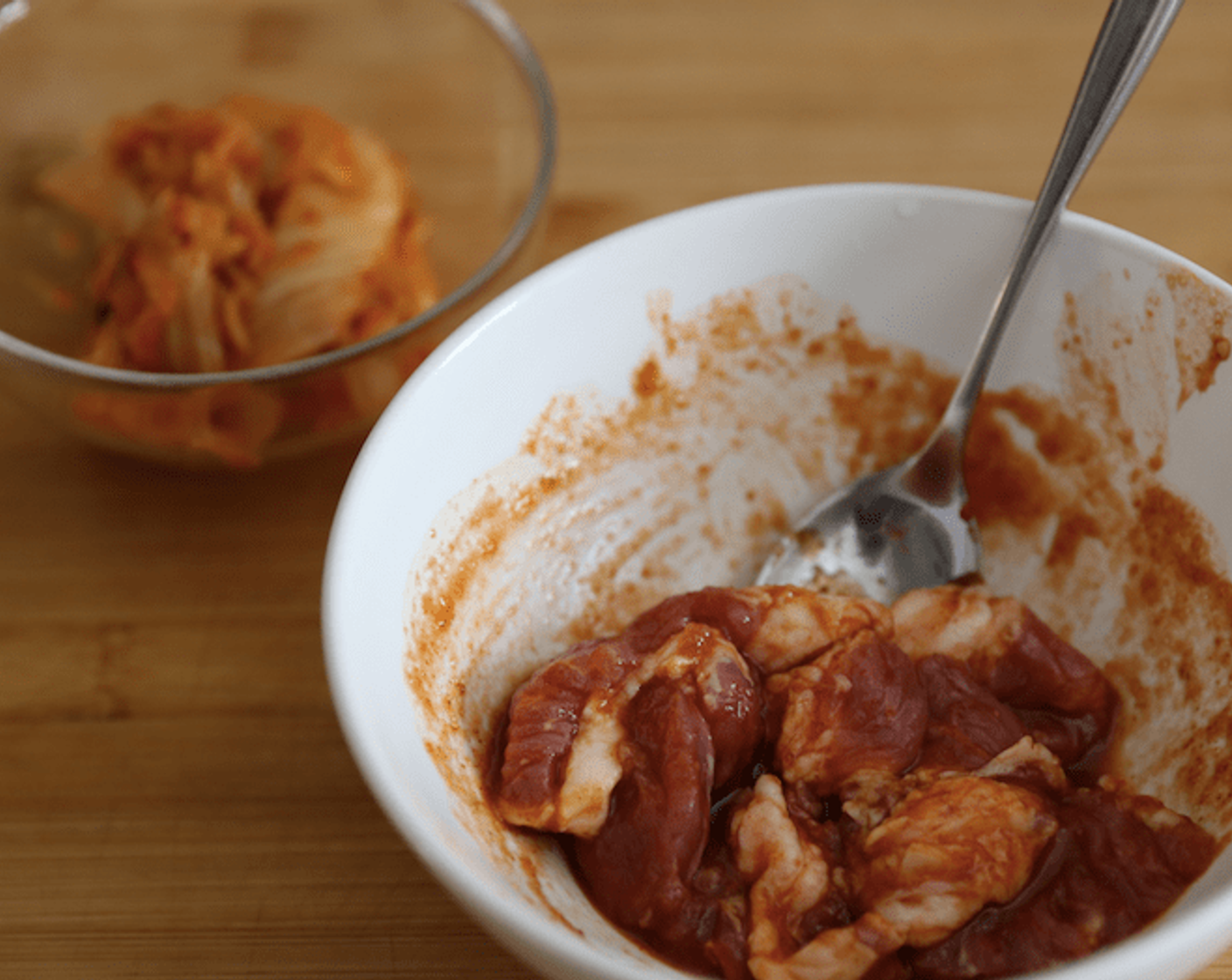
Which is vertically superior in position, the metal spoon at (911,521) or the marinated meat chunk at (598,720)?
the metal spoon at (911,521)

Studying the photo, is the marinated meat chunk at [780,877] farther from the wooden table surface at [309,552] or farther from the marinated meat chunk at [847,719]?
the wooden table surface at [309,552]

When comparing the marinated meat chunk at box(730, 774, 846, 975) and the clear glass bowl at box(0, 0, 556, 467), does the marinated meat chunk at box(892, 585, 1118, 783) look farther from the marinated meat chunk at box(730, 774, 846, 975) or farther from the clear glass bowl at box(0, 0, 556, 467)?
the clear glass bowl at box(0, 0, 556, 467)

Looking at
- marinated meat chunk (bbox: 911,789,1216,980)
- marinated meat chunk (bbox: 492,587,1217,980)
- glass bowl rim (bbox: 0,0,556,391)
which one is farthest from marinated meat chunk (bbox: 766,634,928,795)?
glass bowl rim (bbox: 0,0,556,391)

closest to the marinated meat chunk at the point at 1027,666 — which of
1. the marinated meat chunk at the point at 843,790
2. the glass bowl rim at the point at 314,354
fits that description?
Result: the marinated meat chunk at the point at 843,790

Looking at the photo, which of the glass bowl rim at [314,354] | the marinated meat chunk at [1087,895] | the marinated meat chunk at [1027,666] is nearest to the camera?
the marinated meat chunk at [1087,895]

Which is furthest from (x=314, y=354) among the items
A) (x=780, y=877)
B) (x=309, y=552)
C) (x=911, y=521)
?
(x=780, y=877)

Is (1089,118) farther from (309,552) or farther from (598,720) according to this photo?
(309,552)

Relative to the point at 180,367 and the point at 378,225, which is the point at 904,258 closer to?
the point at 378,225
